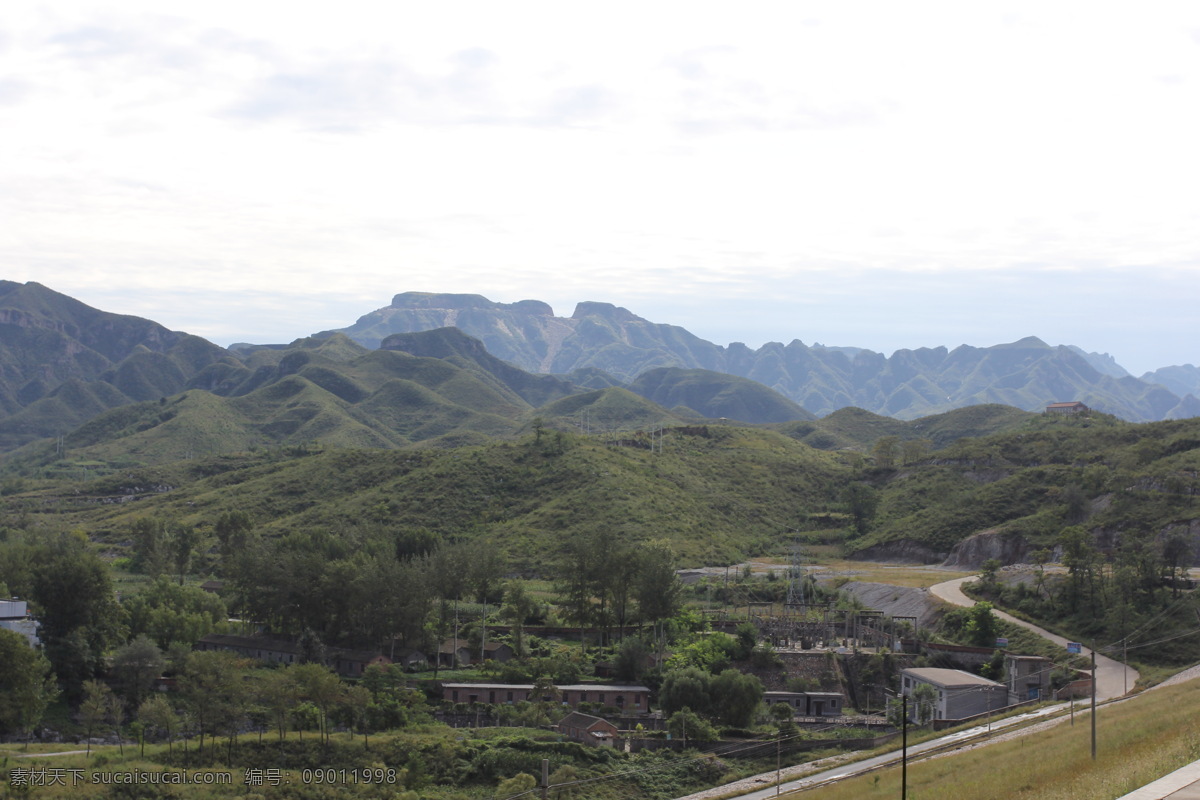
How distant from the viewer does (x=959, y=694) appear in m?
45.4

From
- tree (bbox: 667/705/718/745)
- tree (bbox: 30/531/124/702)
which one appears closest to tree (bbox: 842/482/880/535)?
tree (bbox: 667/705/718/745)

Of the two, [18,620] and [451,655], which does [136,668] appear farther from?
[451,655]

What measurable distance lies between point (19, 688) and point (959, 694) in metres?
40.7

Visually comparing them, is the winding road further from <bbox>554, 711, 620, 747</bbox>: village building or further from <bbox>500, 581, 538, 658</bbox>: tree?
<bbox>500, 581, 538, 658</bbox>: tree

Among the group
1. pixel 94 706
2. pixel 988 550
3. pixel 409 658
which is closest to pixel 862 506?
pixel 988 550

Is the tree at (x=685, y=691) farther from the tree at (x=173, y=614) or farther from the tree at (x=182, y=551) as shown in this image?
the tree at (x=182, y=551)

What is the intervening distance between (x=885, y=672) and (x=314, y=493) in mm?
75124

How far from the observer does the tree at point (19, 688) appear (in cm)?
3994

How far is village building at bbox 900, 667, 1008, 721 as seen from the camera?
4516 centimetres

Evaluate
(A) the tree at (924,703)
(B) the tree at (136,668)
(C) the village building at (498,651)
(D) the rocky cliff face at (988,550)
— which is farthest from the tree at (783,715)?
(D) the rocky cliff face at (988,550)

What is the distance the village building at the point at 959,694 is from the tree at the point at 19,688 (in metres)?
37.8

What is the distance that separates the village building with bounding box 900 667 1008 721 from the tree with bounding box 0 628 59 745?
37832mm

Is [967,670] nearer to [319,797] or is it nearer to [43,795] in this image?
[319,797]

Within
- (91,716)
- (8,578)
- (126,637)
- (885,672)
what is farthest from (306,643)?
(885,672)
